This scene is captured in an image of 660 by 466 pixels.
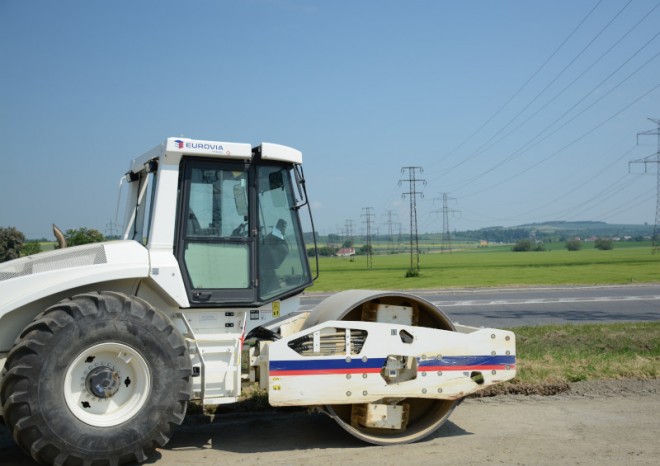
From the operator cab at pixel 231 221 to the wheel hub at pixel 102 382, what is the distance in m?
0.89

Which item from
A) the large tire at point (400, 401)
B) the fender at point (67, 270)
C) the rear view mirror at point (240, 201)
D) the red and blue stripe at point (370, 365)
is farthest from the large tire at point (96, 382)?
the large tire at point (400, 401)

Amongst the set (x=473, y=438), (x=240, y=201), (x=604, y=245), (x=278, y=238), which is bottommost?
(x=473, y=438)

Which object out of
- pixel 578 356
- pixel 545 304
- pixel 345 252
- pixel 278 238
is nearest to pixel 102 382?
pixel 278 238

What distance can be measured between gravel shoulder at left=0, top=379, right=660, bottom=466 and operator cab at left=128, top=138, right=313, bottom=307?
1.22 m

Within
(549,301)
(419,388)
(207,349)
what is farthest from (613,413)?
(549,301)

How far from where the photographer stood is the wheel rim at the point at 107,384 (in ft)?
17.3

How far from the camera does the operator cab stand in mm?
6004

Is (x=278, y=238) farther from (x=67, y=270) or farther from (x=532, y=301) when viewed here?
(x=532, y=301)

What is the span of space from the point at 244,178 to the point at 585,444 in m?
3.54

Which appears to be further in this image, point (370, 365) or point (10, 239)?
point (10, 239)

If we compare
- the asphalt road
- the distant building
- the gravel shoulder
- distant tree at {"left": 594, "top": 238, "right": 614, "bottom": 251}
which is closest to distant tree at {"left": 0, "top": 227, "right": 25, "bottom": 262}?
the asphalt road

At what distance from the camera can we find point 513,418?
267 inches

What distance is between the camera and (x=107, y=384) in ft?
17.5

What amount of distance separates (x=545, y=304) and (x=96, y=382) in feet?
55.3
